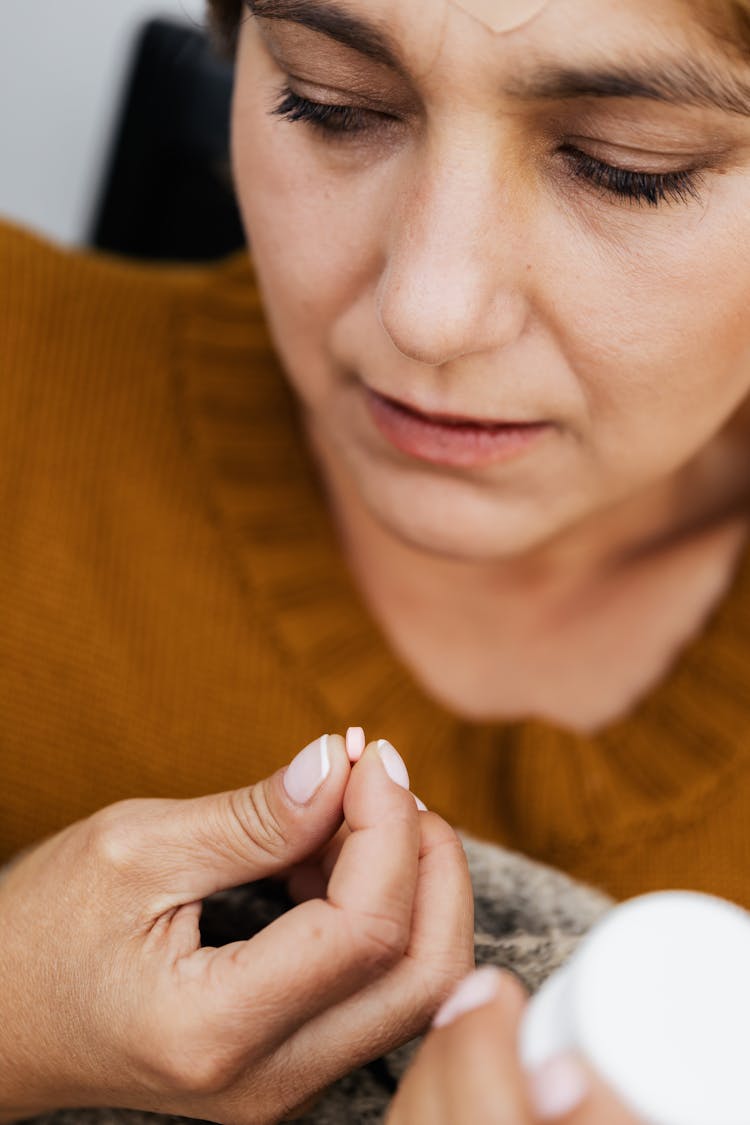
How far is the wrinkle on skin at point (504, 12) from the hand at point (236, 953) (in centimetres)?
30

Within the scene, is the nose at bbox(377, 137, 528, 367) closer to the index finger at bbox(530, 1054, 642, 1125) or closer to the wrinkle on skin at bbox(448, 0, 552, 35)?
the wrinkle on skin at bbox(448, 0, 552, 35)

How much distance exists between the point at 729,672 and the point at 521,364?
31cm

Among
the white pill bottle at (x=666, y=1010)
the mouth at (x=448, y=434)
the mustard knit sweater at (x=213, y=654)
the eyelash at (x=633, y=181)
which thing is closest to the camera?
the white pill bottle at (x=666, y=1010)

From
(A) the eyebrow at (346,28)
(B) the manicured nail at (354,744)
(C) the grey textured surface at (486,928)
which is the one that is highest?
(A) the eyebrow at (346,28)

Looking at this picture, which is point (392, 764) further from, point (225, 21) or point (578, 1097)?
point (225, 21)

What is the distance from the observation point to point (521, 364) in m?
0.61

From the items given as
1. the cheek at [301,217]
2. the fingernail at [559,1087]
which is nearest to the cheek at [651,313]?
the cheek at [301,217]

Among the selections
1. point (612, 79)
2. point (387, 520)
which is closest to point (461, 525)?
point (387, 520)

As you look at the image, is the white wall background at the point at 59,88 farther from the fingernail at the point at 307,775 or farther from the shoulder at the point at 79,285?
the fingernail at the point at 307,775

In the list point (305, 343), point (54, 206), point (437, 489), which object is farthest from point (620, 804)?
point (54, 206)

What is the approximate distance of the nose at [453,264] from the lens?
0.54 metres

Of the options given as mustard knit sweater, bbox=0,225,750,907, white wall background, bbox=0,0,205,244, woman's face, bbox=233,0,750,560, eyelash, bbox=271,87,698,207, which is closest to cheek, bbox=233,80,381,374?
woman's face, bbox=233,0,750,560

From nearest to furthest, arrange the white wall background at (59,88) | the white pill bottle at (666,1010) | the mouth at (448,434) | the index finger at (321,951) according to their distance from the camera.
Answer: the white pill bottle at (666,1010)
the index finger at (321,951)
the mouth at (448,434)
the white wall background at (59,88)

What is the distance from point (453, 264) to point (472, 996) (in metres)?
0.32
